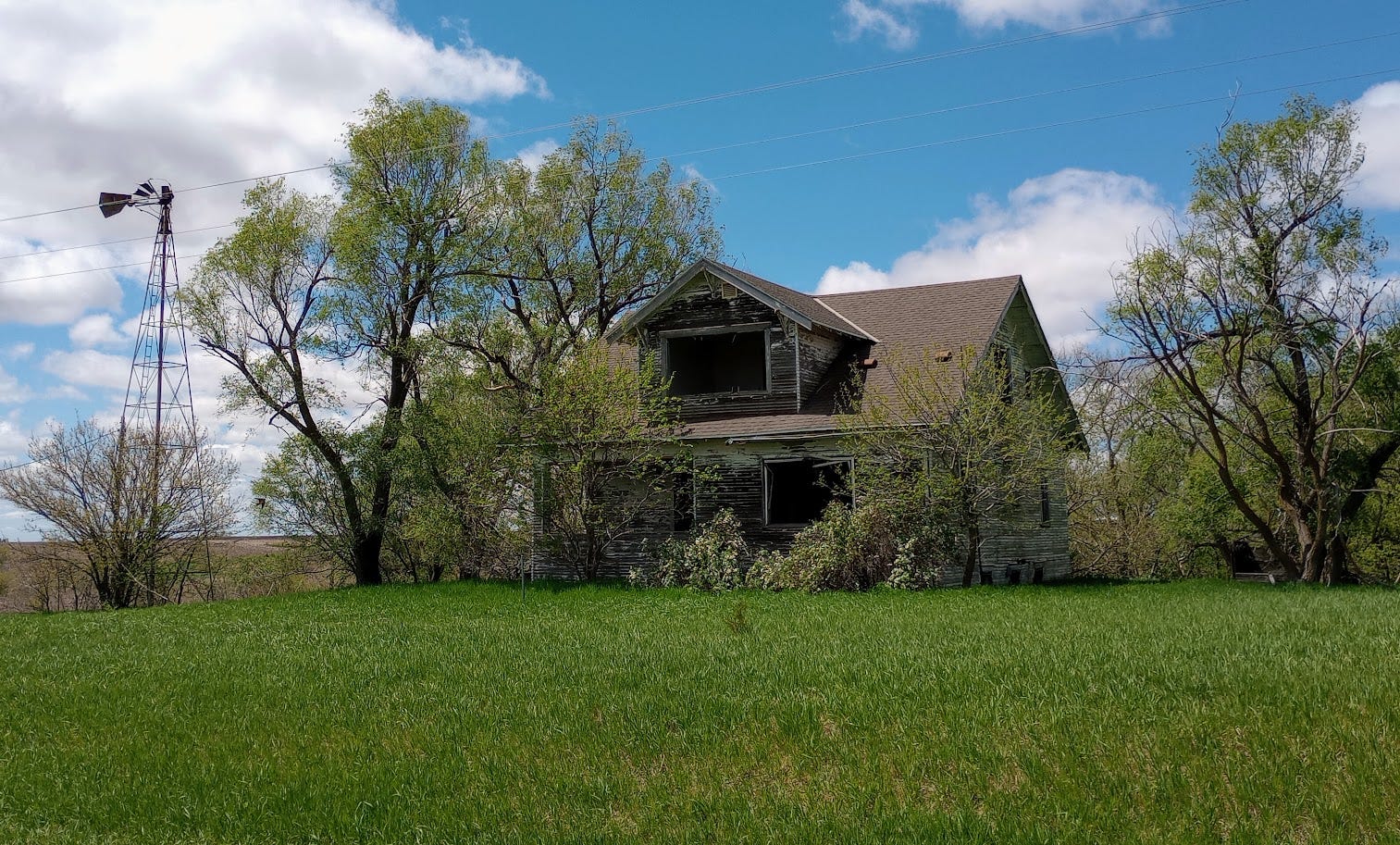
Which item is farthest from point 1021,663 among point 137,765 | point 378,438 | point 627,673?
point 378,438

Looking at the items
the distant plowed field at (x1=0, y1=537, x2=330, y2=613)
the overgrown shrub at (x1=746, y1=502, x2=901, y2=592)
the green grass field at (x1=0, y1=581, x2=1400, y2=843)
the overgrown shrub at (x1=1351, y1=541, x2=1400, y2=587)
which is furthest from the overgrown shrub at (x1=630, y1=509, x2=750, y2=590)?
the overgrown shrub at (x1=1351, y1=541, x2=1400, y2=587)

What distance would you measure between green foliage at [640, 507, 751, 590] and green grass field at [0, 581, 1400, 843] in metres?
7.87

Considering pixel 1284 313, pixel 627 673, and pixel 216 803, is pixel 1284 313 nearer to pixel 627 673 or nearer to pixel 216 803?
pixel 627 673

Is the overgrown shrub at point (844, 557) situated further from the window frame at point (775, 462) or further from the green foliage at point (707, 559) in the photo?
the window frame at point (775, 462)

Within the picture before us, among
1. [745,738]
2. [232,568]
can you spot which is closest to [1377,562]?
[745,738]

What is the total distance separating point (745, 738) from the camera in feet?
23.9

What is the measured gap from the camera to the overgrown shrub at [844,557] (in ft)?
63.9

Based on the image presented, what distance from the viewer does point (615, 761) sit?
277 inches

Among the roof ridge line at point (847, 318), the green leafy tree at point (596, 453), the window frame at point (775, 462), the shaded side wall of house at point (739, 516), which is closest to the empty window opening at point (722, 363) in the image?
the roof ridge line at point (847, 318)

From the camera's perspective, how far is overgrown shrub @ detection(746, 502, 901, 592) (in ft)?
63.9

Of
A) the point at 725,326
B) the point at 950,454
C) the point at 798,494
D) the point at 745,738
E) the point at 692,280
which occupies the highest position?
the point at 692,280

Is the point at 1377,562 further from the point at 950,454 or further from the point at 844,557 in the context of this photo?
the point at 844,557

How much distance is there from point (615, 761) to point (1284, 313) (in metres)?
19.9

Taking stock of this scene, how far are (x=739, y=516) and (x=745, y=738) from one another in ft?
48.5
